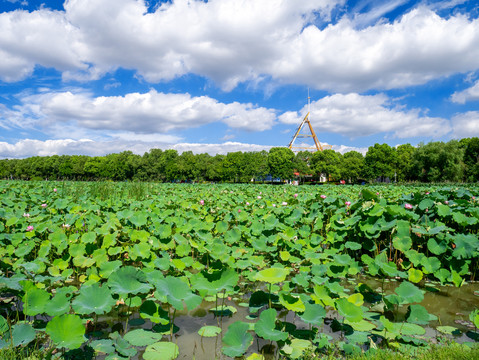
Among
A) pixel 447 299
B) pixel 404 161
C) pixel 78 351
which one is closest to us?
pixel 78 351

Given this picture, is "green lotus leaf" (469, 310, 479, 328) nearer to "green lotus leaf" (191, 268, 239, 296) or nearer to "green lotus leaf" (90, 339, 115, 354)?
"green lotus leaf" (191, 268, 239, 296)

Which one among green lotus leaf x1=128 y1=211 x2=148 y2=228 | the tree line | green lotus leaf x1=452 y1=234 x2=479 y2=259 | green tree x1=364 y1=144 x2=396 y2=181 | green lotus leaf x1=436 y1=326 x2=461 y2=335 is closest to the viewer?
green lotus leaf x1=436 y1=326 x2=461 y2=335

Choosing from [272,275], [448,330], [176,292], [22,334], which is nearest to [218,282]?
[176,292]

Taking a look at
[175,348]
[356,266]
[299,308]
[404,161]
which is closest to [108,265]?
[175,348]

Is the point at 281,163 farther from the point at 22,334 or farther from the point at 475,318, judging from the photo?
the point at 22,334

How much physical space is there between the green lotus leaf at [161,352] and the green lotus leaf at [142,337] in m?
0.04

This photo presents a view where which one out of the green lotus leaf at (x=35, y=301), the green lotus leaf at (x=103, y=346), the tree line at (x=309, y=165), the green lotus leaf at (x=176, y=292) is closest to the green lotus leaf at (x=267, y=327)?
the green lotus leaf at (x=176, y=292)

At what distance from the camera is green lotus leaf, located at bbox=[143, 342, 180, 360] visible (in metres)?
1.87

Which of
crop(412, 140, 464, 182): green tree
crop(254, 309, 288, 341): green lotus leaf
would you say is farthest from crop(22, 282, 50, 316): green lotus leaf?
crop(412, 140, 464, 182): green tree

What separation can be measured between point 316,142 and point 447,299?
10405cm

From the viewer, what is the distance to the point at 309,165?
6300 cm

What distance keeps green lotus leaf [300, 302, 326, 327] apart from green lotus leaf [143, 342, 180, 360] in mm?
949

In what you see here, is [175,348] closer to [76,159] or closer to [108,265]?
→ [108,265]

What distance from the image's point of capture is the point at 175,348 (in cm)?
193
